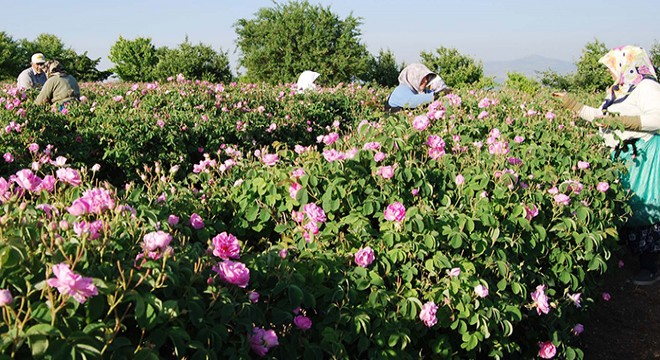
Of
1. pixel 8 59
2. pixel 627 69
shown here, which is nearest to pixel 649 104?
pixel 627 69

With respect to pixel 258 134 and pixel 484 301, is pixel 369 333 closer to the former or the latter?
pixel 484 301

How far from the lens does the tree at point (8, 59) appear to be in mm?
27172

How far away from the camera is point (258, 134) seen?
642 centimetres

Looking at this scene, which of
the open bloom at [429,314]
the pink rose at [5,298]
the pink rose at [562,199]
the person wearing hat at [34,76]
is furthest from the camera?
the person wearing hat at [34,76]

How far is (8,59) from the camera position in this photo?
27672 millimetres

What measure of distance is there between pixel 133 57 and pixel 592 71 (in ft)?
71.7

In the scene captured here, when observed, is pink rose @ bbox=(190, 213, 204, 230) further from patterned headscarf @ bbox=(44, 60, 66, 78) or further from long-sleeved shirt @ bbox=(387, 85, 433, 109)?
patterned headscarf @ bbox=(44, 60, 66, 78)

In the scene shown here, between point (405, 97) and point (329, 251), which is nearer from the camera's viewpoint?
point (329, 251)

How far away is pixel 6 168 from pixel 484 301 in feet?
13.7

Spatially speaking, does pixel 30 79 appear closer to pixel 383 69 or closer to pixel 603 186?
pixel 603 186

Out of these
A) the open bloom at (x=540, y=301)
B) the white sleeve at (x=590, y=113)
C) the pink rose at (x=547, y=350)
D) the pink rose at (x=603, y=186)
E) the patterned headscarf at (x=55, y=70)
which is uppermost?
the patterned headscarf at (x=55, y=70)

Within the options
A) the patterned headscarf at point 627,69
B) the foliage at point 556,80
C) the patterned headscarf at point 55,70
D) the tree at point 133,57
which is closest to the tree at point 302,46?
the foliage at point 556,80

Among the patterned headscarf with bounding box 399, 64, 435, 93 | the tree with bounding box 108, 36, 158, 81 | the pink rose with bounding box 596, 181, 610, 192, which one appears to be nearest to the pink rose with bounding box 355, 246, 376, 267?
the pink rose with bounding box 596, 181, 610, 192

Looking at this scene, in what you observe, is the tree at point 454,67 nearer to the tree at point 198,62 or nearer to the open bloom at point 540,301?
the tree at point 198,62
